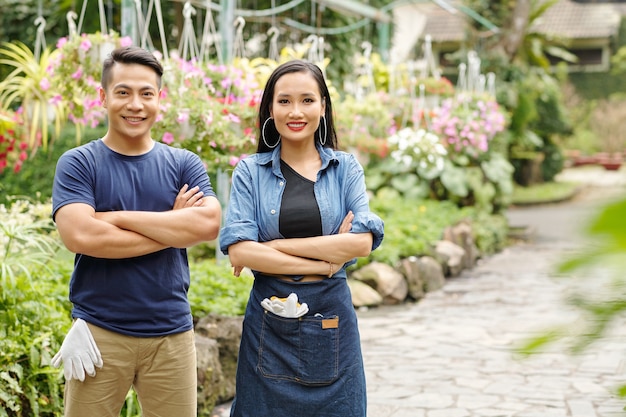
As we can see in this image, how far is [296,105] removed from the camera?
2.61m

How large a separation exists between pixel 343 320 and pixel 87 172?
86cm

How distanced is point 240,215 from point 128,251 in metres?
0.37

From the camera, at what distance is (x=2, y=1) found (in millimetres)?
11469

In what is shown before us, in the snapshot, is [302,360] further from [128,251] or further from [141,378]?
[128,251]

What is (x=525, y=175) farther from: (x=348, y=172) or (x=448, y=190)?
(x=348, y=172)

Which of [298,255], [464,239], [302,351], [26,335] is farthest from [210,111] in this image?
[464,239]

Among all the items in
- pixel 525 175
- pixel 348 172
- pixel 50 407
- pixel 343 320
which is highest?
pixel 348 172

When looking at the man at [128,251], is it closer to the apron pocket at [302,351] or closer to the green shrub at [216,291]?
the apron pocket at [302,351]

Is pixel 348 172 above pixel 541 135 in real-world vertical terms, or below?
above

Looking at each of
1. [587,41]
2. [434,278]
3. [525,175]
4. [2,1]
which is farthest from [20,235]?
[587,41]

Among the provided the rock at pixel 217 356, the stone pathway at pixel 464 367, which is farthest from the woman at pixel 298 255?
the rock at pixel 217 356

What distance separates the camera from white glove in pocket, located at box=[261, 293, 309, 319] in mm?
2504

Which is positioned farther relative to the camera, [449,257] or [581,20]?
[581,20]

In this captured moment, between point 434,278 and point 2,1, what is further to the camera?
point 2,1
